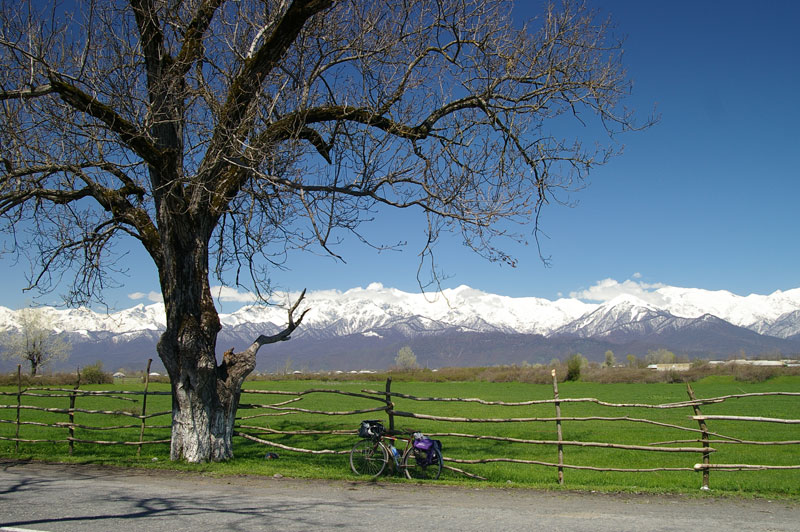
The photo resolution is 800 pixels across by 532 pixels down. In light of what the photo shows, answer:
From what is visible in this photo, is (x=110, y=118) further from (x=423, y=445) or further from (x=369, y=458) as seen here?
(x=423, y=445)

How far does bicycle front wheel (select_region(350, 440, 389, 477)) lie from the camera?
9945 millimetres

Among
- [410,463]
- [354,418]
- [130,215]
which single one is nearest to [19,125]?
[130,215]

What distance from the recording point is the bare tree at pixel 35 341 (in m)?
73.2

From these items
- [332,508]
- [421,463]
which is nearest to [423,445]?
[421,463]

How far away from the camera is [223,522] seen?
6.35 meters

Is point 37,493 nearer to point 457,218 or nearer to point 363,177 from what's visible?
point 363,177

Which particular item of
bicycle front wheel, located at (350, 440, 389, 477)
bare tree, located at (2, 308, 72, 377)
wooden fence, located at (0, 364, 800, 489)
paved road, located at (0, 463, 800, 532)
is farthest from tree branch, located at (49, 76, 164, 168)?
bare tree, located at (2, 308, 72, 377)

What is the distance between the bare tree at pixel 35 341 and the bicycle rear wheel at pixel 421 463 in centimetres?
7110

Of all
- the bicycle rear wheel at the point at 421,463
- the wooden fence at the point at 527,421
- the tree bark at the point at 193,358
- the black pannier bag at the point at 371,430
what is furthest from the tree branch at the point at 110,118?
the bicycle rear wheel at the point at 421,463

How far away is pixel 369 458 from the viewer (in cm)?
998

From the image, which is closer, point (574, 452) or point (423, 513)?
→ point (423, 513)

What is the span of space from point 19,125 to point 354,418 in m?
20.2

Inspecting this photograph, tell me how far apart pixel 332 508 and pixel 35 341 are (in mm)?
82133

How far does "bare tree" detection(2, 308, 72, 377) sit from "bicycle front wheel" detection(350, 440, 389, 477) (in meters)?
70.6
